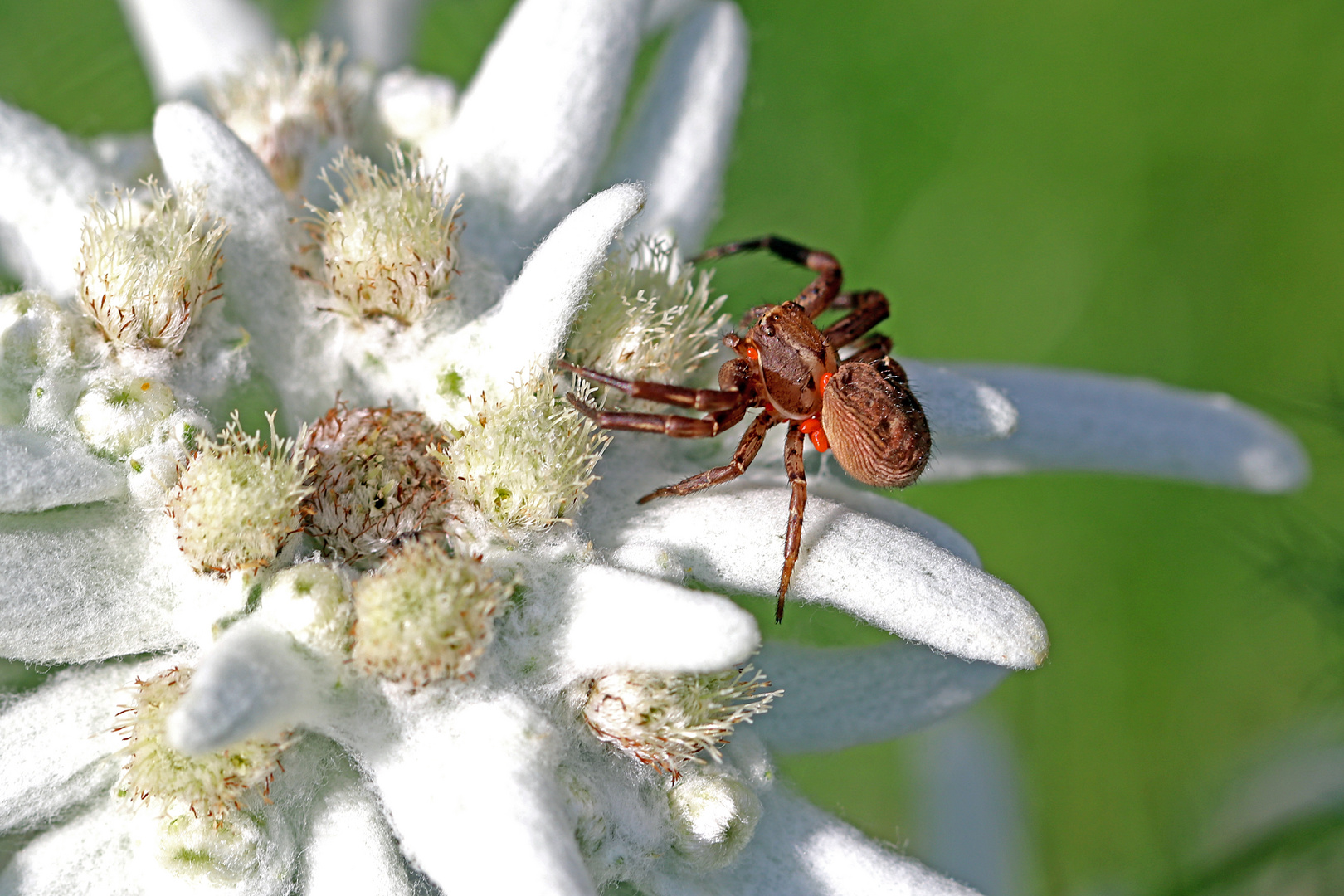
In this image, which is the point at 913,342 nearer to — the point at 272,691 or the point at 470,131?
the point at 470,131

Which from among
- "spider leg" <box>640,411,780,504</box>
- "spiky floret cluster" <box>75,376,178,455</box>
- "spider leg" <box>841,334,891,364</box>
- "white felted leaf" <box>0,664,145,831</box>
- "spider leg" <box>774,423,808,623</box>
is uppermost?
"spider leg" <box>841,334,891,364</box>

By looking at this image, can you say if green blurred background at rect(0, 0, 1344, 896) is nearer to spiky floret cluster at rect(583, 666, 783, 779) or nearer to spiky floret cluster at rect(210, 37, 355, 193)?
spiky floret cluster at rect(210, 37, 355, 193)

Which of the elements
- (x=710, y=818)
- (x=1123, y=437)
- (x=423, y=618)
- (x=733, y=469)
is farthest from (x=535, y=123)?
(x=1123, y=437)

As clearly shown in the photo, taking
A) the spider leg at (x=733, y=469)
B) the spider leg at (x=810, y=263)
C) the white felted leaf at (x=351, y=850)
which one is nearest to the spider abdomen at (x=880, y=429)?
the spider leg at (x=733, y=469)

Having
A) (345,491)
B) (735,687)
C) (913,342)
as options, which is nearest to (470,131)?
(345,491)

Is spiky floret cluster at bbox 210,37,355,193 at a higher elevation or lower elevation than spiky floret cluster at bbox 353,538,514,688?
higher

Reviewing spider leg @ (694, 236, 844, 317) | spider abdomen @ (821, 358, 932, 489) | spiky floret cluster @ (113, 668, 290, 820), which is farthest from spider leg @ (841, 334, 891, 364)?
spiky floret cluster @ (113, 668, 290, 820)

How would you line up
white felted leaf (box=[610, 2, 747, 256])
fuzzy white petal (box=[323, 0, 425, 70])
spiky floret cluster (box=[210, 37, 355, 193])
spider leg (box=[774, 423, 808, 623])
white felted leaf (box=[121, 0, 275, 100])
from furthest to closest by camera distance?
fuzzy white petal (box=[323, 0, 425, 70])
white felted leaf (box=[121, 0, 275, 100])
white felted leaf (box=[610, 2, 747, 256])
spiky floret cluster (box=[210, 37, 355, 193])
spider leg (box=[774, 423, 808, 623])
